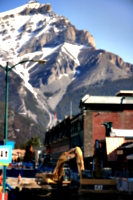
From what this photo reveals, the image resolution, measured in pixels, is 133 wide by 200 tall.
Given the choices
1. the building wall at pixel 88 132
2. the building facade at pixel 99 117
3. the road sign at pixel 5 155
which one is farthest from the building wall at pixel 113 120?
the road sign at pixel 5 155

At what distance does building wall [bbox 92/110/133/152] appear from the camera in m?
84.2

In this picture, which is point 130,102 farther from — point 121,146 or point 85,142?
point 121,146

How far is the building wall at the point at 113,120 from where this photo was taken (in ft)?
276

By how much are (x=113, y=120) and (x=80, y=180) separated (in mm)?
44593

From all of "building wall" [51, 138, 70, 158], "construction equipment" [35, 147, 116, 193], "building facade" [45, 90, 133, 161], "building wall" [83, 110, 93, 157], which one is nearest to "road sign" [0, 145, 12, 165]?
"construction equipment" [35, 147, 116, 193]

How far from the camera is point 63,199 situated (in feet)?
115

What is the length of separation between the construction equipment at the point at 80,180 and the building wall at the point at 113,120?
92.5 ft

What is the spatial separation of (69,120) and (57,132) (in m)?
22.0

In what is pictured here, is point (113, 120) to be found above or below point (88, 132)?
above

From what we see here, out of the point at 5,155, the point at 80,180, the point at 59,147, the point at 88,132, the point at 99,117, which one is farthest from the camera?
the point at 59,147

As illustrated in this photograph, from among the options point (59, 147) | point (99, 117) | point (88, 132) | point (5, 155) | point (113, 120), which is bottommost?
point (5, 155)

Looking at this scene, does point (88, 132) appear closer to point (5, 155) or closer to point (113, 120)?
point (113, 120)

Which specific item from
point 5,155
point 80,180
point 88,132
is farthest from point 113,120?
point 5,155

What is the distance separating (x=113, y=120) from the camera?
280ft
